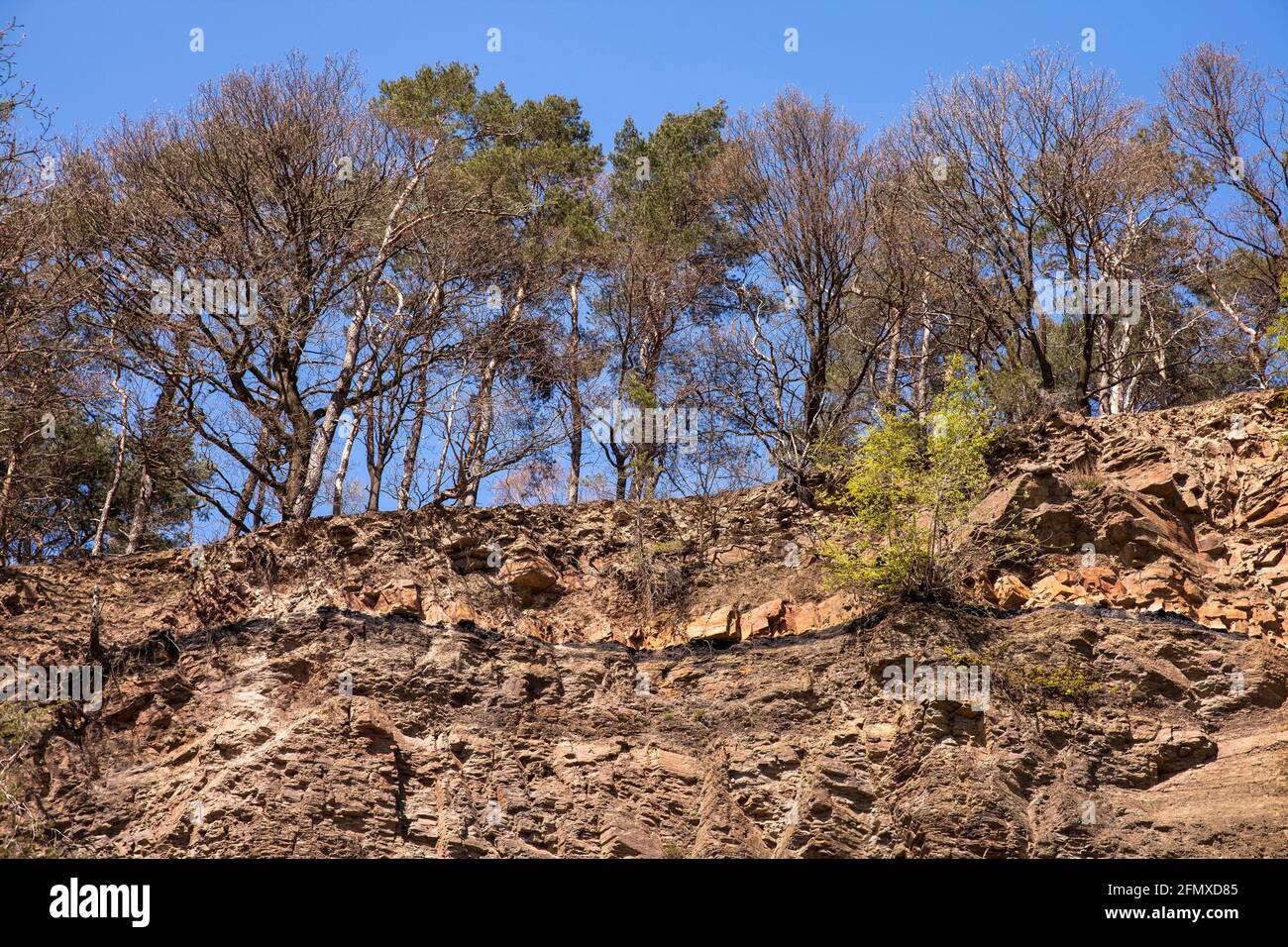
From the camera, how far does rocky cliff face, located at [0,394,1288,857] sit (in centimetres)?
1480

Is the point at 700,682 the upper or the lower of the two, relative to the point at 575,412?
lower

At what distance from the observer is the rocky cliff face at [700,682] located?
14805mm

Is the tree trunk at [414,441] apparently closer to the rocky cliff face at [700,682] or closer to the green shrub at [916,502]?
the rocky cliff face at [700,682]

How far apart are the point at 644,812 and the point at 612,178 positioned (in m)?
17.5

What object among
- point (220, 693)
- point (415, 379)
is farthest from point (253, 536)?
point (415, 379)

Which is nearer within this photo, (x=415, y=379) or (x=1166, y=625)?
(x=1166, y=625)

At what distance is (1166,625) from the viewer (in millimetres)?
16422

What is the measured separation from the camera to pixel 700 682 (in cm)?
1738

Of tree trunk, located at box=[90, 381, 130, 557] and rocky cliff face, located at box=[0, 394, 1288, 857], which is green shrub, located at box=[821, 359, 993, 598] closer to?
rocky cliff face, located at box=[0, 394, 1288, 857]

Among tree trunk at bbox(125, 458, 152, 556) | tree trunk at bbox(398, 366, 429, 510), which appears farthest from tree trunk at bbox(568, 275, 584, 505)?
tree trunk at bbox(125, 458, 152, 556)

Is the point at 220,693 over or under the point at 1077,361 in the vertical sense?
under

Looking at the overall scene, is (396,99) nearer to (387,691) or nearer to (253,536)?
(253,536)

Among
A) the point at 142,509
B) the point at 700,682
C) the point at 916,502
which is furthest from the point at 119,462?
the point at 916,502

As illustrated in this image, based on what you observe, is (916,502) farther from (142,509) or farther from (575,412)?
(142,509)
